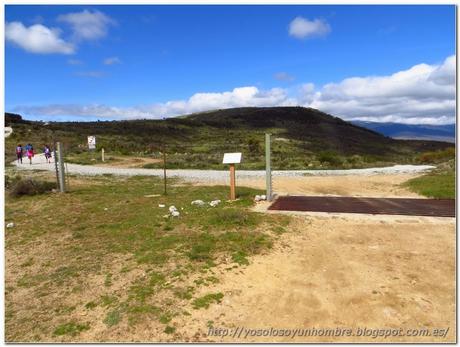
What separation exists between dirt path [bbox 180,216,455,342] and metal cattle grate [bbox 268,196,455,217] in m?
1.87

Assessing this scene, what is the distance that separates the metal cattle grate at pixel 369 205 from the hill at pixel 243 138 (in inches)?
556

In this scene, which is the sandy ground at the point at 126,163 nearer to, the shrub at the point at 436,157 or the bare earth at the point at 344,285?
the bare earth at the point at 344,285

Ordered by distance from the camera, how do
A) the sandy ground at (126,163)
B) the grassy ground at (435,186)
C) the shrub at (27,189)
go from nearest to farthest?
the grassy ground at (435,186) → the shrub at (27,189) → the sandy ground at (126,163)

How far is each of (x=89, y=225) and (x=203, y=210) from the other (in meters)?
2.83

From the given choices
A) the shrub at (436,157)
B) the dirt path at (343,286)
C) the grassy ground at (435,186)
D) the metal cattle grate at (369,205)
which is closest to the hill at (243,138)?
the shrub at (436,157)

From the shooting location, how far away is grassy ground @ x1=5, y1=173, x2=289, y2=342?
16.8 ft

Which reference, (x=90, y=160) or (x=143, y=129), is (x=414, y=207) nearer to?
(x=90, y=160)

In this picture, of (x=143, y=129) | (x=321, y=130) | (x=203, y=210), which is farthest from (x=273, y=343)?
(x=321, y=130)

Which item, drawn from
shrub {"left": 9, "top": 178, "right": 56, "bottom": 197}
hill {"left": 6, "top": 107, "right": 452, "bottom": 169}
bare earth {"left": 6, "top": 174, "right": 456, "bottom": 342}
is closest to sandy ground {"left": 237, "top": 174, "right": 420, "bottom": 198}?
bare earth {"left": 6, "top": 174, "right": 456, "bottom": 342}

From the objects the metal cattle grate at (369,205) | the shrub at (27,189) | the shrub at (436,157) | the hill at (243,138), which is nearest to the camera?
the metal cattle grate at (369,205)

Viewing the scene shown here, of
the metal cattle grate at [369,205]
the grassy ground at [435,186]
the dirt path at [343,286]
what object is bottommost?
the dirt path at [343,286]

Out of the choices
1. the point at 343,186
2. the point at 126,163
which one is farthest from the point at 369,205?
the point at 126,163

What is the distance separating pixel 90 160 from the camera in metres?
31.4

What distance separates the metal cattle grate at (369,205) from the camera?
34.8 feet
